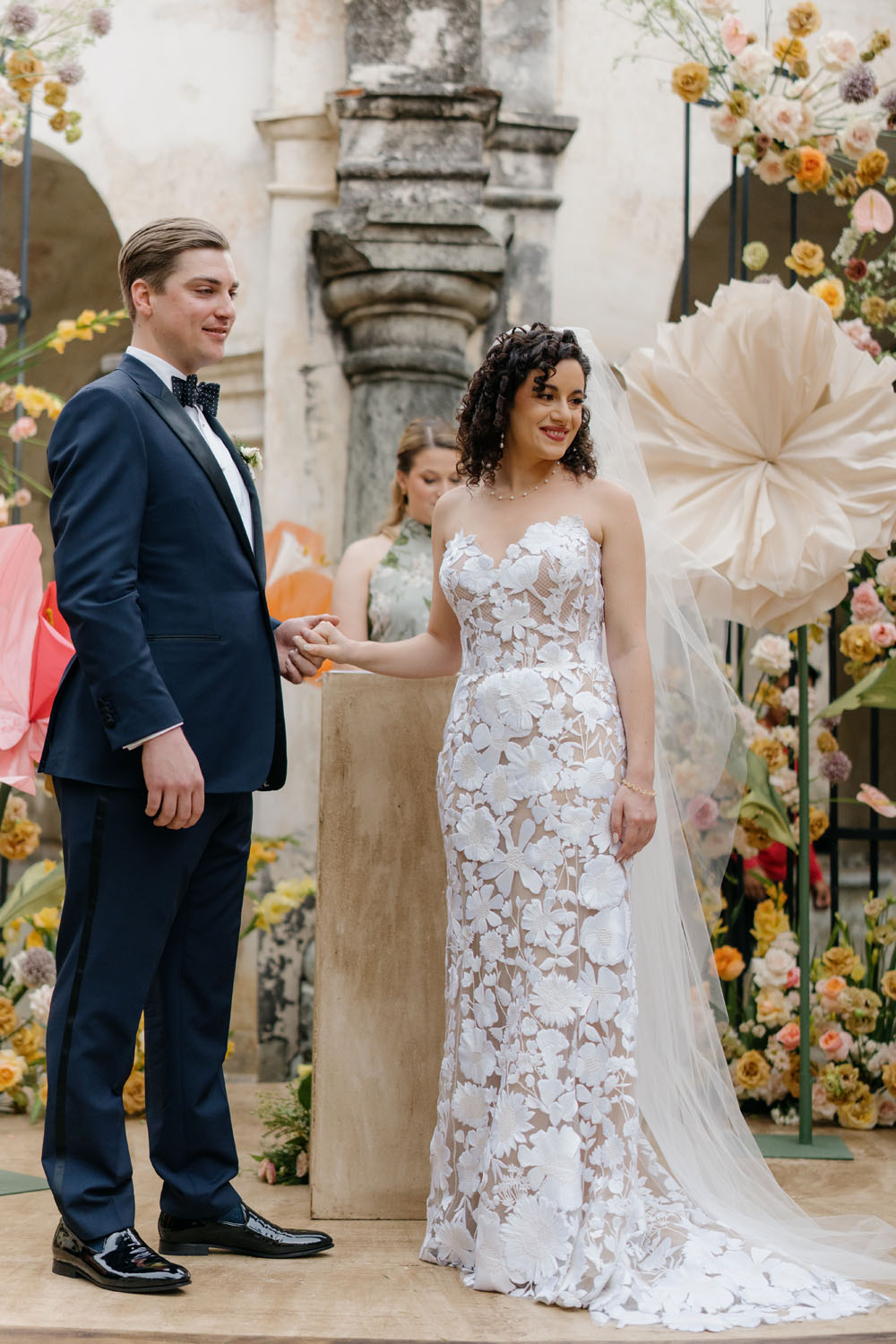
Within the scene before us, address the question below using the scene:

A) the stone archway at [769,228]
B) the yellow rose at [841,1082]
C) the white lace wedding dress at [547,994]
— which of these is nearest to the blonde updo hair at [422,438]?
the white lace wedding dress at [547,994]

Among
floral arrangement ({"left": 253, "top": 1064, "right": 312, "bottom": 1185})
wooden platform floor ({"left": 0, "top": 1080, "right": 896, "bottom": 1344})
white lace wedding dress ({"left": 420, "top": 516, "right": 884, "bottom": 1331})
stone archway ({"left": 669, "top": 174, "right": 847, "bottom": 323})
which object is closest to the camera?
wooden platform floor ({"left": 0, "top": 1080, "right": 896, "bottom": 1344})

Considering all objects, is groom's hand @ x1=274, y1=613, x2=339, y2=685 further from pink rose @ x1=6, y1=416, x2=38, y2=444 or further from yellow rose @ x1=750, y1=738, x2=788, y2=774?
yellow rose @ x1=750, y1=738, x2=788, y2=774

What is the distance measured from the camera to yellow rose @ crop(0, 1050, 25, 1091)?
4.13 meters

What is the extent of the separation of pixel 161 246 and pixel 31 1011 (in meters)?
2.52

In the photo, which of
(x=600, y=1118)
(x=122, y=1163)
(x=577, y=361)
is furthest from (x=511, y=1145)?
(x=577, y=361)

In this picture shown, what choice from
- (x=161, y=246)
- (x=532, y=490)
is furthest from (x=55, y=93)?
(x=532, y=490)

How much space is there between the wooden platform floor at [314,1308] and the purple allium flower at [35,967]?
101 cm

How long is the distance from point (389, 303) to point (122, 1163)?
331 cm

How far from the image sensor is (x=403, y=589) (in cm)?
441

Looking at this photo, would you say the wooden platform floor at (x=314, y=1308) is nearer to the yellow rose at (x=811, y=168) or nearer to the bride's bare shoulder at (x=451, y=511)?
the bride's bare shoulder at (x=451, y=511)

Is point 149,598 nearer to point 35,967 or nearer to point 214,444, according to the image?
point 214,444

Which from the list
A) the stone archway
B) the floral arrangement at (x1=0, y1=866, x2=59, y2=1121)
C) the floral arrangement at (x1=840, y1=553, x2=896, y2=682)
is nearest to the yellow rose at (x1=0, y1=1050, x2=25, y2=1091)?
the floral arrangement at (x1=0, y1=866, x2=59, y2=1121)

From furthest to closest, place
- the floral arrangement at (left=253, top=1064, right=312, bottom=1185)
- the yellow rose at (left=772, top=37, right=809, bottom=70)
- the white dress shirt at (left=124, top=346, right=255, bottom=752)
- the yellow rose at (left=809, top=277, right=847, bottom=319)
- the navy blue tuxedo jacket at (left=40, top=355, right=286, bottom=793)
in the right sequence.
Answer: the yellow rose at (left=809, top=277, right=847, bottom=319) → the yellow rose at (left=772, top=37, right=809, bottom=70) → the floral arrangement at (left=253, top=1064, right=312, bottom=1185) → the white dress shirt at (left=124, top=346, right=255, bottom=752) → the navy blue tuxedo jacket at (left=40, top=355, right=286, bottom=793)

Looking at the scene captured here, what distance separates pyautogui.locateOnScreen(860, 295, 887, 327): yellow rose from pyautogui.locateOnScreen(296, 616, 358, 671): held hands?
7.47ft
